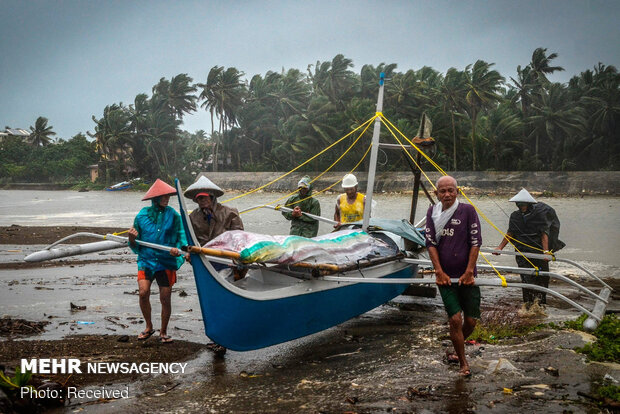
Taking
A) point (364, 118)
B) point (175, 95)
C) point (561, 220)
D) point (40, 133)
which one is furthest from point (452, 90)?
point (40, 133)

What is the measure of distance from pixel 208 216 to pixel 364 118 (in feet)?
119

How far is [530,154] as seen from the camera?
3875 centimetres

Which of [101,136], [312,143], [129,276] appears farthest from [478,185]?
[101,136]

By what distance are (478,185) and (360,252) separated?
30.0m

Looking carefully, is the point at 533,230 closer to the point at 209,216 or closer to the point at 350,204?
the point at 350,204

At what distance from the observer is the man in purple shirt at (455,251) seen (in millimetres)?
4270

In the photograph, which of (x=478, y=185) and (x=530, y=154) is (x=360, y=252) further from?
(x=530, y=154)

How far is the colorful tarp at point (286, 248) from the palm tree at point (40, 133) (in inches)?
3105

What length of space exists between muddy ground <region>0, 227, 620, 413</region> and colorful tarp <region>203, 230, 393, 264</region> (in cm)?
95

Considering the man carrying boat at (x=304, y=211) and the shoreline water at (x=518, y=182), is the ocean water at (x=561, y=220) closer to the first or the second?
the shoreline water at (x=518, y=182)

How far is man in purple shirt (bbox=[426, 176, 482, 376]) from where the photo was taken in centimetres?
427

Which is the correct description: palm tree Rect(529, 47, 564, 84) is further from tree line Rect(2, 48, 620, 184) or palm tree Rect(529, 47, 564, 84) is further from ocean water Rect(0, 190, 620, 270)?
ocean water Rect(0, 190, 620, 270)

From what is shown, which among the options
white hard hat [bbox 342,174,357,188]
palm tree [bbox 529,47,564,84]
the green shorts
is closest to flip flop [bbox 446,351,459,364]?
the green shorts

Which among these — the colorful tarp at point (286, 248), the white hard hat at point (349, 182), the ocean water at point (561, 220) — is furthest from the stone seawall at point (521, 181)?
the colorful tarp at point (286, 248)
